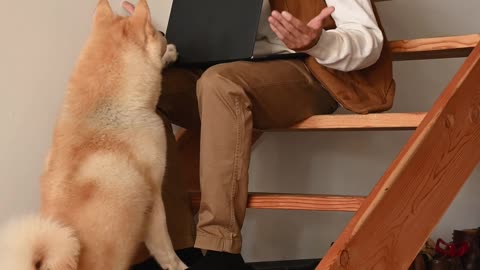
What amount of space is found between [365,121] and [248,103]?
0.30 m

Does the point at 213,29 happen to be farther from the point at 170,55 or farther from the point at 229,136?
the point at 229,136

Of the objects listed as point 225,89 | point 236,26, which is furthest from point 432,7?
point 225,89

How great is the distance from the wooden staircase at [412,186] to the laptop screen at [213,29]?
33cm

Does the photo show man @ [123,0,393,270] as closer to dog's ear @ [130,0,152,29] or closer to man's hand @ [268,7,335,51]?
man's hand @ [268,7,335,51]

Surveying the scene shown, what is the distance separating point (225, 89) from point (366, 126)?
0.36m

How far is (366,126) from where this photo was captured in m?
1.50

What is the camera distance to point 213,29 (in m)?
1.66

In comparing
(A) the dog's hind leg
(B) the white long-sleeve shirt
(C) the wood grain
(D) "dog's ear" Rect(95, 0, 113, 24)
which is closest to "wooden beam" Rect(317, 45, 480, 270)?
(C) the wood grain

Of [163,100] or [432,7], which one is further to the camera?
[432,7]

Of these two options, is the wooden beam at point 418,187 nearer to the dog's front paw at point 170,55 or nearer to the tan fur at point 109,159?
the tan fur at point 109,159

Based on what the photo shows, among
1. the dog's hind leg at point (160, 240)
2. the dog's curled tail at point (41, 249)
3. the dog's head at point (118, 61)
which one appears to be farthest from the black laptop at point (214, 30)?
the dog's curled tail at point (41, 249)

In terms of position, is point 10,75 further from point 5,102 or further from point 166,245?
point 166,245

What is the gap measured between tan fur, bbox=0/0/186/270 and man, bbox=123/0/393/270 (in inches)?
4.9

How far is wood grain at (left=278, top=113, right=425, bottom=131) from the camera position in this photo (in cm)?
146
